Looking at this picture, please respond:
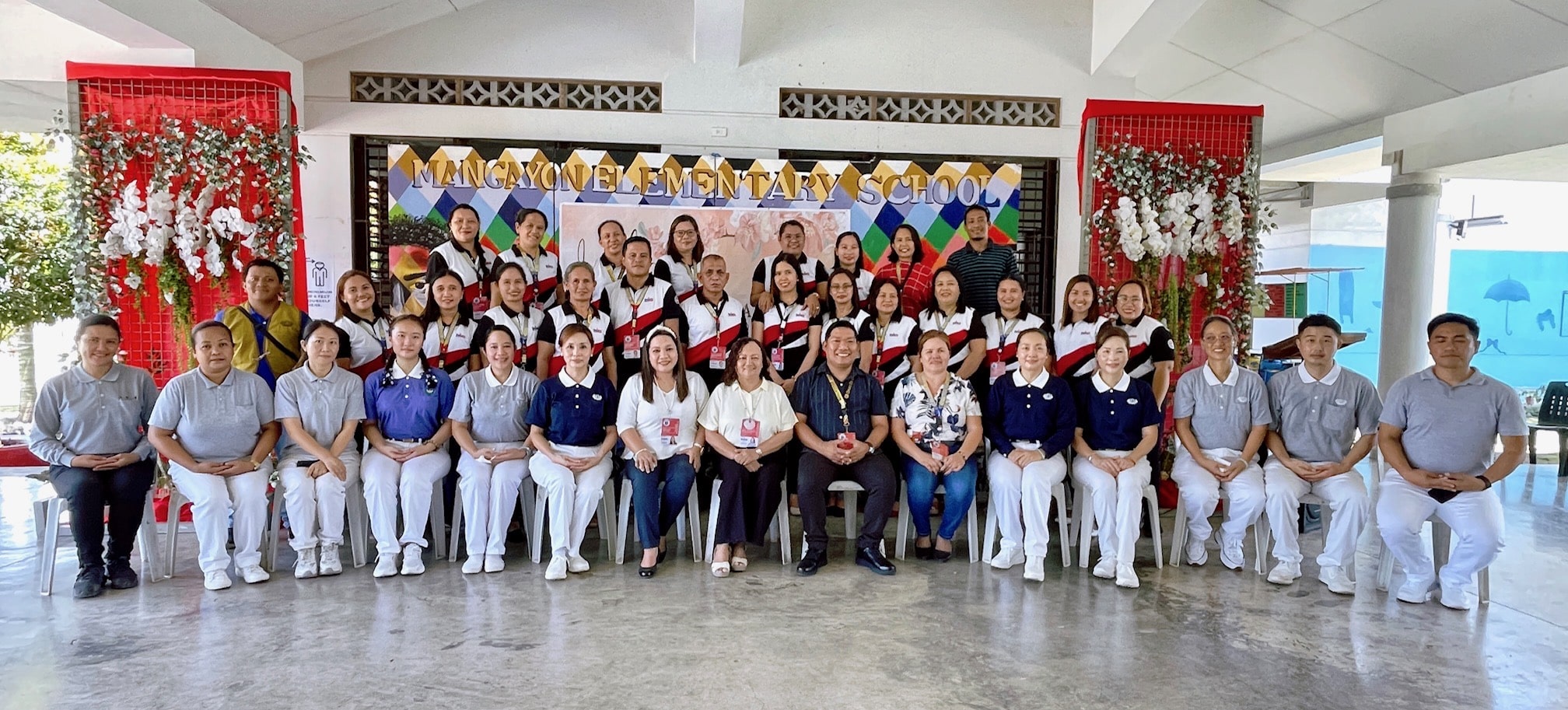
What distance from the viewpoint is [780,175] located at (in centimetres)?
614

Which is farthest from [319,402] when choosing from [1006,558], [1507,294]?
[1507,294]

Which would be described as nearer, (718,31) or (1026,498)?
(1026,498)

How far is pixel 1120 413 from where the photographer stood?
409cm

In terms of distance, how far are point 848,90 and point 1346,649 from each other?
465 centimetres

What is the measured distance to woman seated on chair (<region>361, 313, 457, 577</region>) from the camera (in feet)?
12.6

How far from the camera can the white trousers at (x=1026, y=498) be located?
390 centimetres

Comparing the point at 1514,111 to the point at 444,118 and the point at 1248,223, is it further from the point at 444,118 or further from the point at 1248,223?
the point at 444,118

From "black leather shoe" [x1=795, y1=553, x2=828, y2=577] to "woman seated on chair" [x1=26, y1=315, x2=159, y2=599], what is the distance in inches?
111

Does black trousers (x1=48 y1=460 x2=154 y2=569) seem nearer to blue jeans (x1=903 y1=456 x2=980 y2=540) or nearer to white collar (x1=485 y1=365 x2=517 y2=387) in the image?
white collar (x1=485 y1=365 x2=517 y2=387)

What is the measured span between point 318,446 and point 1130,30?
537 centimetres

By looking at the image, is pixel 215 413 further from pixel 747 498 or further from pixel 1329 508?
pixel 1329 508

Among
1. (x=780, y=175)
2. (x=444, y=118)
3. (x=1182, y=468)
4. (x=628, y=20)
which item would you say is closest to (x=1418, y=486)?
(x=1182, y=468)

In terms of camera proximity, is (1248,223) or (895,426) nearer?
(895,426)

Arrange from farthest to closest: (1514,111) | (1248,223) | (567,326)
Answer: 1. (1514,111)
2. (1248,223)
3. (567,326)
